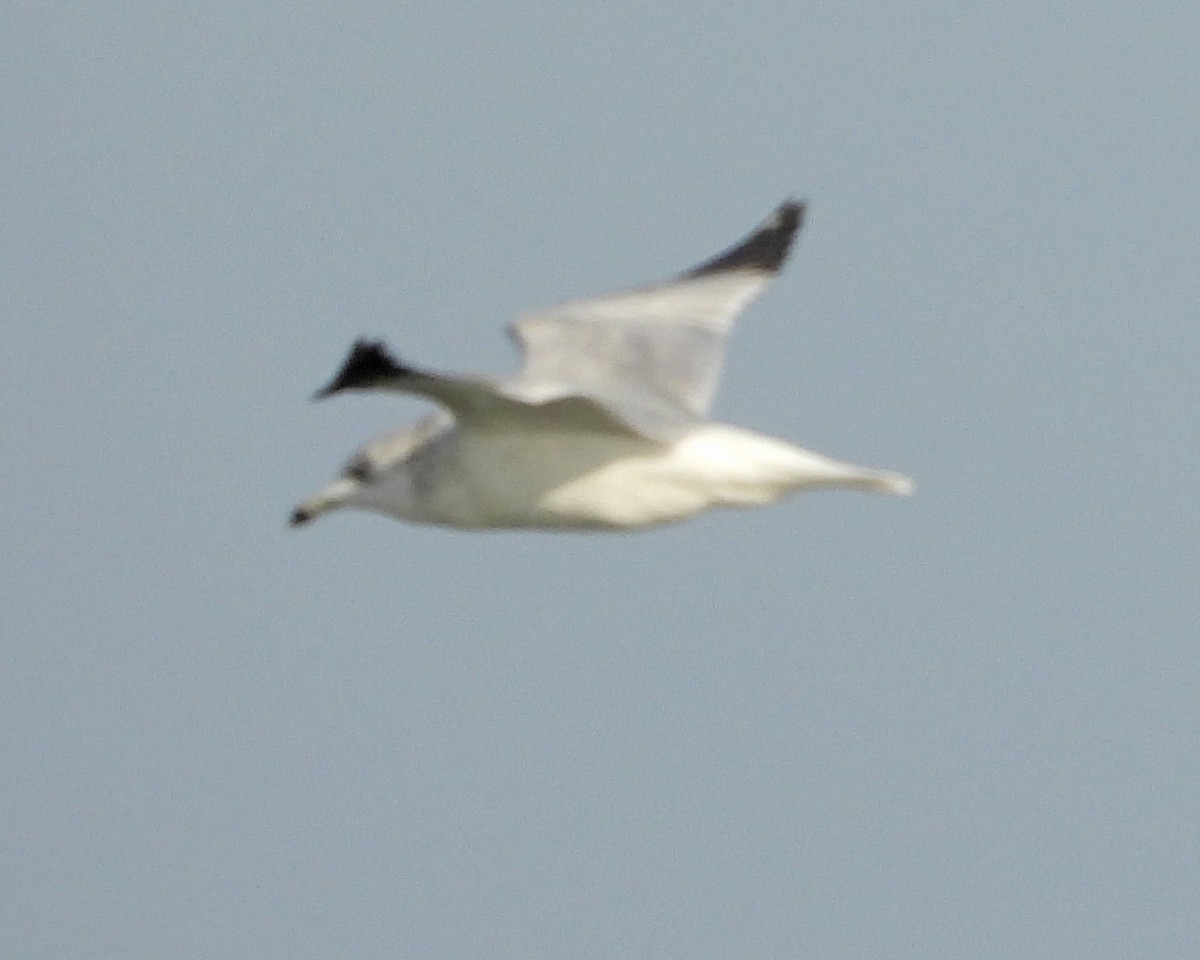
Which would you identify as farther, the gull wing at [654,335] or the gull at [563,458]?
the gull wing at [654,335]

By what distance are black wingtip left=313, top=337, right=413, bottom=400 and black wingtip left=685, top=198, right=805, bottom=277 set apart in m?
4.62

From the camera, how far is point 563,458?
1459cm

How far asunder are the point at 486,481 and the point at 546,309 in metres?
2.21

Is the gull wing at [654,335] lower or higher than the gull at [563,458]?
higher

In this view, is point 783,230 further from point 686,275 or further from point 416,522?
point 416,522

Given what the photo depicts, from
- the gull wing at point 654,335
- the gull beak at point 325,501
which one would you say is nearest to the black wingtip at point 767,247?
the gull wing at point 654,335

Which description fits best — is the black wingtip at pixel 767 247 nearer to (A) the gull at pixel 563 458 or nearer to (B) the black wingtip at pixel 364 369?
(A) the gull at pixel 563 458

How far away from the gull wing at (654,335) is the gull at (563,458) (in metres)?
0.03

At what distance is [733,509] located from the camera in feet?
47.9

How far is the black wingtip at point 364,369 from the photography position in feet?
42.8

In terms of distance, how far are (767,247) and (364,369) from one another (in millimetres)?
5054

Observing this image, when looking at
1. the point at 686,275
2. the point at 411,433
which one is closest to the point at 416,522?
the point at 411,433

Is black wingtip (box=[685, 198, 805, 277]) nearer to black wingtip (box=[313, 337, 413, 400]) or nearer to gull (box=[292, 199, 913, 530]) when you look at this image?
gull (box=[292, 199, 913, 530])

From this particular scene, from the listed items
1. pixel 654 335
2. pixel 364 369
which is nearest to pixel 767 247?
pixel 654 335
